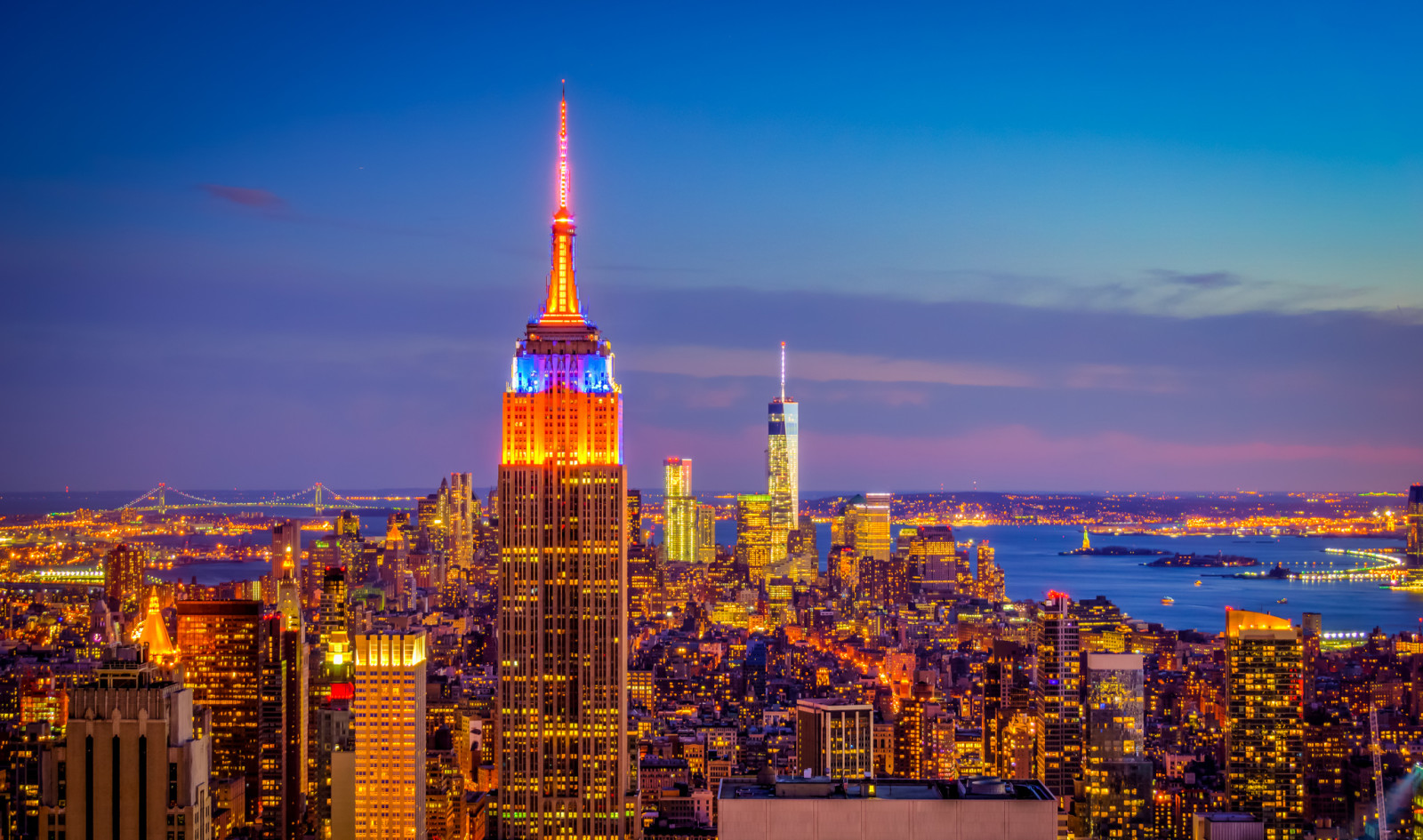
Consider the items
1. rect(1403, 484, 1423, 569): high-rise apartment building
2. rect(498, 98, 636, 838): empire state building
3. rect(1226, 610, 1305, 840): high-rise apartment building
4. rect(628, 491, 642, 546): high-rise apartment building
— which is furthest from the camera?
rect(628, 491, 642, 546): high-rise apartment building

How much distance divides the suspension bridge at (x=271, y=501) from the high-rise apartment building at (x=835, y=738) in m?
14.1

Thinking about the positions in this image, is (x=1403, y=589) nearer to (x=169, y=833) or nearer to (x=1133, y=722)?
(x=1133, y=722)

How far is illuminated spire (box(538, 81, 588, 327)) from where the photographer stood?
25.2 metres

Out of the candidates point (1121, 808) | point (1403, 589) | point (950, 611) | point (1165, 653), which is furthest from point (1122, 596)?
point (1121, 808)

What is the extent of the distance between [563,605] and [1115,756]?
1221 centimetres

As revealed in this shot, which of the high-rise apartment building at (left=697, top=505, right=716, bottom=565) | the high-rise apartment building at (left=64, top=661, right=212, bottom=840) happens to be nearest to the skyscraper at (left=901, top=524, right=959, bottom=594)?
the high-rise apartment building at (left=697, top=505, right=716, bottom=565)

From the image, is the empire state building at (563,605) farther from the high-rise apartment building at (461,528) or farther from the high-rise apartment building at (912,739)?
the high-rise apartment building at (461,528)

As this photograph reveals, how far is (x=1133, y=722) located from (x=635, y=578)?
26612 mm

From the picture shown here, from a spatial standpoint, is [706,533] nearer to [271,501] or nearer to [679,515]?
[679,515]

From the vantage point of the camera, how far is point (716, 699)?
40.8 m

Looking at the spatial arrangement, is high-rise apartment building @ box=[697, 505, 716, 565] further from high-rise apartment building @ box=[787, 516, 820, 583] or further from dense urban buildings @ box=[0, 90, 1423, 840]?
dense urban buildings @ box=[0, 90, 1423, 840]

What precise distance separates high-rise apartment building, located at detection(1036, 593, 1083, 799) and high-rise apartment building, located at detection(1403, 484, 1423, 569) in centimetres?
751

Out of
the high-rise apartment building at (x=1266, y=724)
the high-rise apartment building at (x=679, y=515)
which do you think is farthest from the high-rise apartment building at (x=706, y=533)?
the high-rise apartment building at (x=1266, y=724)

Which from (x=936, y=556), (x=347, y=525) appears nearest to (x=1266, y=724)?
(x=347, y=525)
